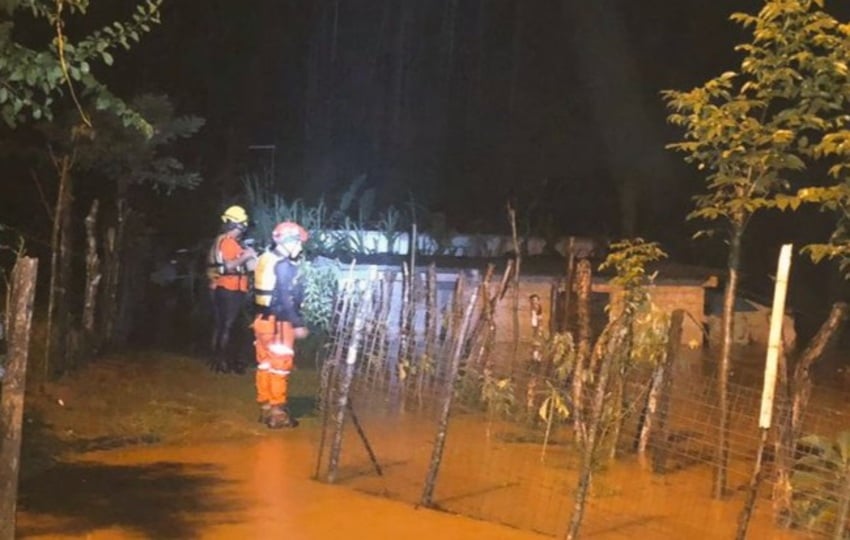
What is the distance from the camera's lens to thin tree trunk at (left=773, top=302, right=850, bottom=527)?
287 inches

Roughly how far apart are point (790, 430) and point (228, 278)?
631cm

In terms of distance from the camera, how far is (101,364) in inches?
460

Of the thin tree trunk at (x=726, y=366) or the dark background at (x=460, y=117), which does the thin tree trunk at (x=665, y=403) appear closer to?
the thin tree trunk at (x=726, y=366)

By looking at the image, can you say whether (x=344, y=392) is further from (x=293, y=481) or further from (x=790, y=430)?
(x=790, y=430)

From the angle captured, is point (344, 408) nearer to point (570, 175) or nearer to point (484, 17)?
point (570, 175)

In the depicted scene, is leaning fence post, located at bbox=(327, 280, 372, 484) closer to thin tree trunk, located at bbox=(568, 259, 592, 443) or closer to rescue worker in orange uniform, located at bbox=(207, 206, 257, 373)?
thin tree trunk, located at bbox=(568, 259, 592, 443)

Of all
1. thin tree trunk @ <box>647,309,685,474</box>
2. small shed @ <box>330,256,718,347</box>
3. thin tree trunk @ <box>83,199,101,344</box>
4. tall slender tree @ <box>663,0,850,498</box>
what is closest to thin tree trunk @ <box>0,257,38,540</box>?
tall slender tree @ <box>663,0,850,498</box>

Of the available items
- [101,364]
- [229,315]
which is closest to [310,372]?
[229,315]

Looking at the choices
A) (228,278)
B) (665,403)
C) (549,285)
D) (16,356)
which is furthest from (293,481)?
(549,285)

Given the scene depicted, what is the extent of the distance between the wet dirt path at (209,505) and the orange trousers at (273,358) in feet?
3.15

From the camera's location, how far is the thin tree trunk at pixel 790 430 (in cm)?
730

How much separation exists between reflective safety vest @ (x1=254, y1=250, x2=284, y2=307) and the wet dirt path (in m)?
1.55

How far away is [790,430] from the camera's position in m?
7.42

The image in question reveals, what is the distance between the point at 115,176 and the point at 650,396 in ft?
22.9
